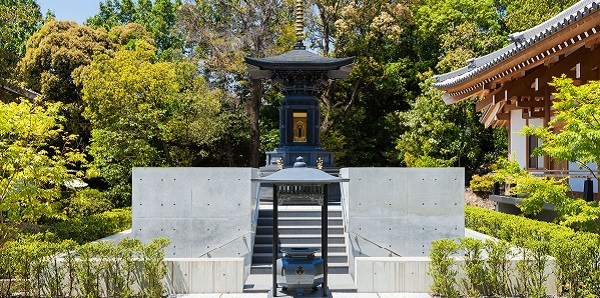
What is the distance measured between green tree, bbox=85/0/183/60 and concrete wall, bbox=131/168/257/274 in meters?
23.8

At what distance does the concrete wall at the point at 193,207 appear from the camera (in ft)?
36.8

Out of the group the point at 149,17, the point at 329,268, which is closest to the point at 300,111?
the point at 329,268

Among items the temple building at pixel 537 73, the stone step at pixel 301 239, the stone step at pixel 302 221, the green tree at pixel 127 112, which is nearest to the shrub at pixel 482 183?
the temple building at pixel 537 73

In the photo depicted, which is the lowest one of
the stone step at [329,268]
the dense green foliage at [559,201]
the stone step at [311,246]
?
the stone step at [329,268]

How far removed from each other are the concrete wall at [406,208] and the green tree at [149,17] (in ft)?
82.6

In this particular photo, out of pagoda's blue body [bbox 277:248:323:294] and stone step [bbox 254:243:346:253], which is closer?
pagoda's blue body [bbox 277:248:323:294]

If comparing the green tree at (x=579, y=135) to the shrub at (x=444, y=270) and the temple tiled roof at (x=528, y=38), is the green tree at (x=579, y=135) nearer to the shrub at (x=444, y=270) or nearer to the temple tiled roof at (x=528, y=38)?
the temple tiled roof at (x=528, y=38)

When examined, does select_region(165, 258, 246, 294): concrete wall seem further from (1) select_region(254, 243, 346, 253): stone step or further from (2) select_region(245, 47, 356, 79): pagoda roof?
(2) select_region(245, 47, 356, 79): pagoda roof

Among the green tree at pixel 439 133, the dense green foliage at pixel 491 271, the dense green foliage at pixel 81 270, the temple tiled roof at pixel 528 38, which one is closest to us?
the dense green foliage at pixel 81 270

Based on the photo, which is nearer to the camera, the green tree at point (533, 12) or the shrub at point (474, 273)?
the shrub at point (474, 273)

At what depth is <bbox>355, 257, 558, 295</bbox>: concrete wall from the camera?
9.33 metres

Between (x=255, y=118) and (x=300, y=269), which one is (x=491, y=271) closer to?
(x=300, y=269)

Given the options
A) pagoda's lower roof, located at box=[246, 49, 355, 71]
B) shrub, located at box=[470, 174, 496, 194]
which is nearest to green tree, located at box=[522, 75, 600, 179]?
pagoda's lower roof, located at box=[246, 49, 355, 71]

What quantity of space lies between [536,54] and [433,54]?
19198mm
